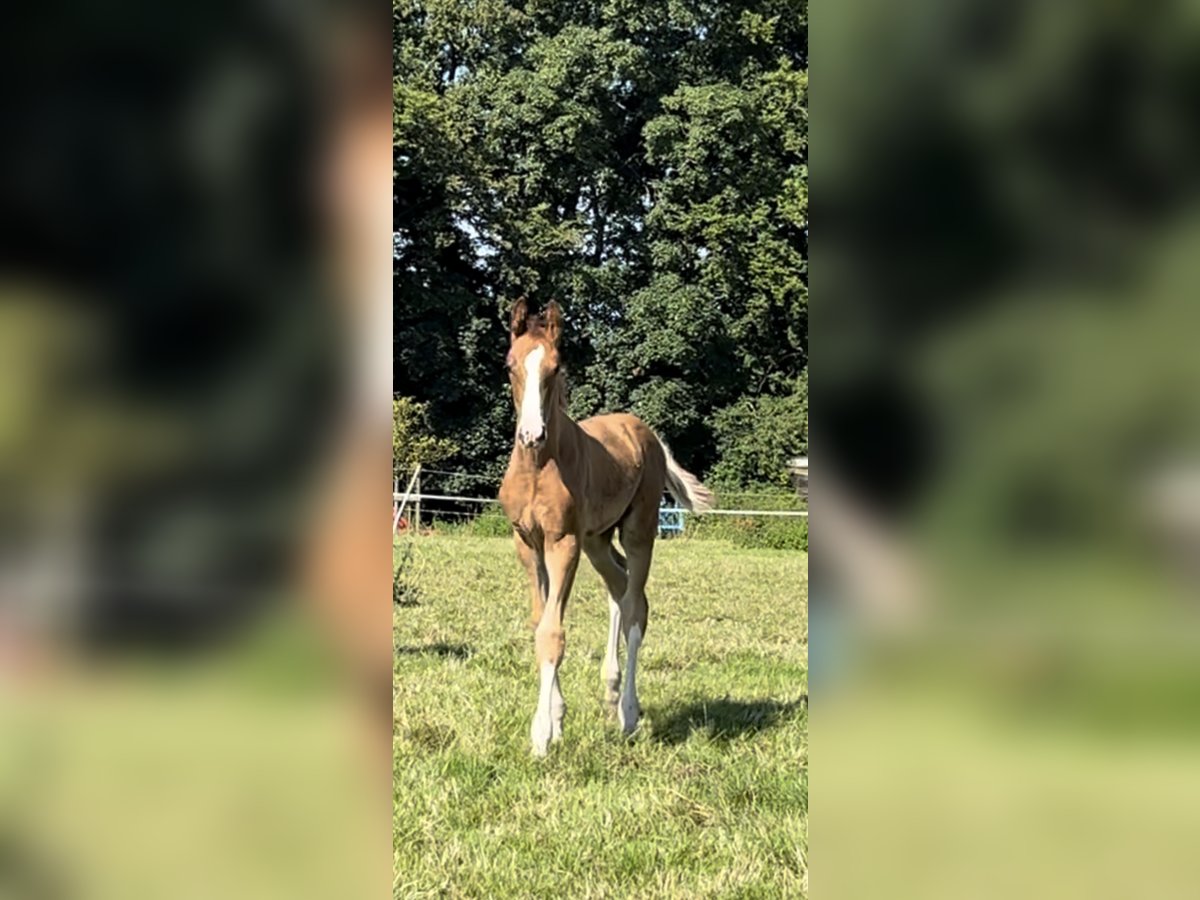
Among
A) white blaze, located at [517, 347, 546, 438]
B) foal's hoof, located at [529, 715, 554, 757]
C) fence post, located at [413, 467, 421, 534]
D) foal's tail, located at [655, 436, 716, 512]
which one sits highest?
white blaze, located at [517, 347, 546, 438]

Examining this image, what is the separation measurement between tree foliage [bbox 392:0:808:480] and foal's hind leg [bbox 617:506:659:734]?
16.4m

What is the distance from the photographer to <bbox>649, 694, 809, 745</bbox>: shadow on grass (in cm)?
415

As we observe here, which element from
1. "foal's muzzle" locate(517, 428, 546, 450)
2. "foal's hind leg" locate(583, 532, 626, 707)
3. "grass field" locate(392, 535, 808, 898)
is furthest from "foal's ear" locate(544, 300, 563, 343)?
"grass field" locate(392, 535, 808, 898)

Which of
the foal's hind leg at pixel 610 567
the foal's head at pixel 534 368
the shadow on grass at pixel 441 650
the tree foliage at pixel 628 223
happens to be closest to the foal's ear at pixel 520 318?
the foal's head at pixel 534 368

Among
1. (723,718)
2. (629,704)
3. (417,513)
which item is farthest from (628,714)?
(417,513)

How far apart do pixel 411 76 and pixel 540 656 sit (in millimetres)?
23553

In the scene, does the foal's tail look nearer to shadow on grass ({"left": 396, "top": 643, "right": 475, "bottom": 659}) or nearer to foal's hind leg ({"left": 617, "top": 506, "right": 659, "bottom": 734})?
foal's hind leg ({"left": 617, "top": 506, "right": 659, "bottom": 734})

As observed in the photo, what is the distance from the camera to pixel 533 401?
12.5ft

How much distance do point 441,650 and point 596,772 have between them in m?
2.41

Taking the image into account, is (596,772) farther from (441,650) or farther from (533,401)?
(441,650)
